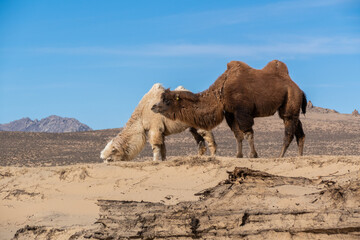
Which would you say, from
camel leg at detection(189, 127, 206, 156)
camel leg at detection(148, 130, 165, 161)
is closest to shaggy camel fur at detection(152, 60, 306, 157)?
camel leg at detection(189, 127, 206, 156)

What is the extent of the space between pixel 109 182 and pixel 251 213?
506 centimetres

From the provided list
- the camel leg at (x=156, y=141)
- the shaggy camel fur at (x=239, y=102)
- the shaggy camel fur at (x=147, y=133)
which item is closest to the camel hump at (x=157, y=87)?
the shaggy camel fur at (x=147, y=133)

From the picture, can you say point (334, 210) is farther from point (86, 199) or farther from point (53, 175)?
point (53, 175)

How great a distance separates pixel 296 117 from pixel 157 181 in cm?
360

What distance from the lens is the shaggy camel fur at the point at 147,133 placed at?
16.1 metres

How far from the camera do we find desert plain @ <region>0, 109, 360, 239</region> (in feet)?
22.7

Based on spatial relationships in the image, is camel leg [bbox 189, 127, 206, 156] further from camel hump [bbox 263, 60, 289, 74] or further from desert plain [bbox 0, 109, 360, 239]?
camel hump [bbox 263, 60, 289, 74]

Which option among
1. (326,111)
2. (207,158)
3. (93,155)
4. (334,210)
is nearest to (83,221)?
(207,158)

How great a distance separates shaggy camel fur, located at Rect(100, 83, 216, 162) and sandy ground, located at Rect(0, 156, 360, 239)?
3.76 m

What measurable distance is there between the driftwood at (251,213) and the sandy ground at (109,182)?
71.8 inches

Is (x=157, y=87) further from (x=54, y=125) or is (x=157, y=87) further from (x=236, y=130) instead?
(x=54, y=125)

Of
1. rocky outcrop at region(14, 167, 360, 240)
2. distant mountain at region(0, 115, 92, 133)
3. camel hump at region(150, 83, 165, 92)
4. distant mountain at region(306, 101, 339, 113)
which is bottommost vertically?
rocky outcrop at region(14, 167, 360, 240)

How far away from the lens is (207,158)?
39.6ft

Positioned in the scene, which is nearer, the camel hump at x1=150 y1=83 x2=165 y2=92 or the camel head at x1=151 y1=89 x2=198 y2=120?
the camel head at x1=151 y1=89 x2=198 y2=120
